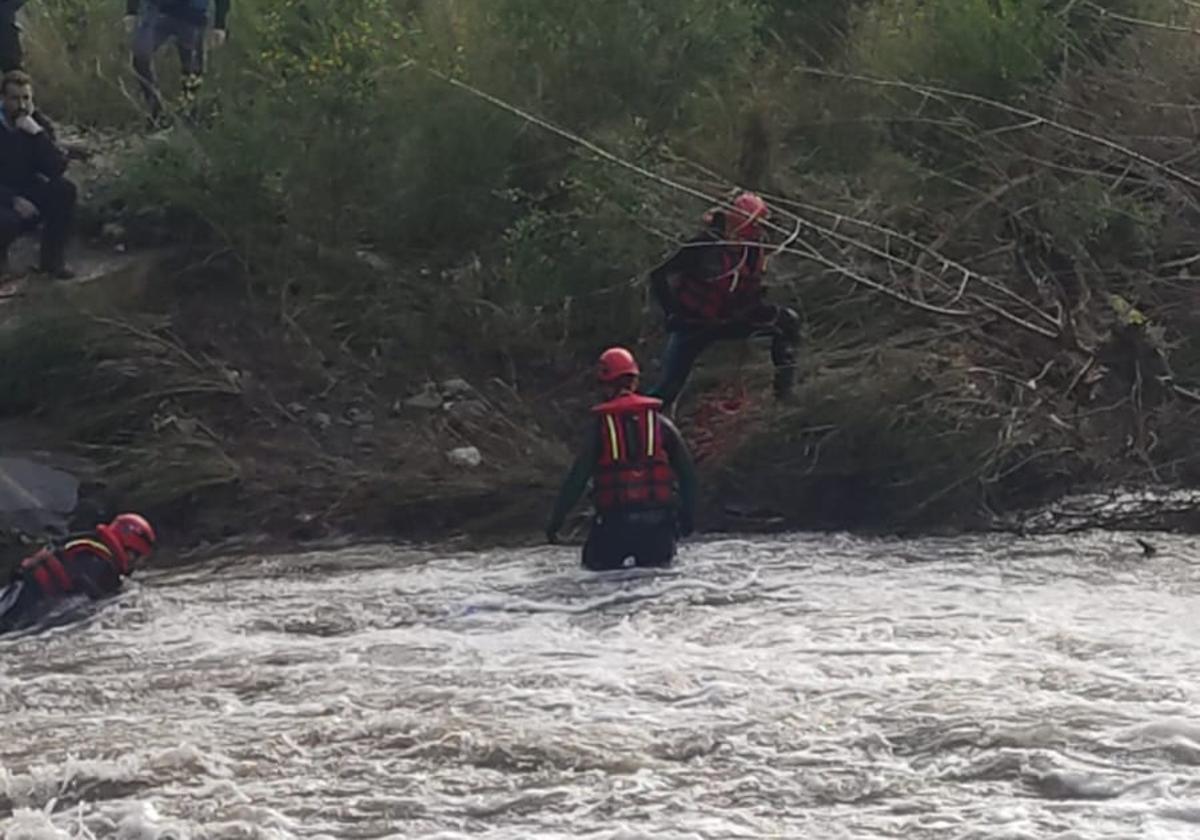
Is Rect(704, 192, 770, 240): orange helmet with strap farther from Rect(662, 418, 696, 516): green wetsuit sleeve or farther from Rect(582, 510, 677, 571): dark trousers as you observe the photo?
Rect(582, 510, 677, 571): dark trousers

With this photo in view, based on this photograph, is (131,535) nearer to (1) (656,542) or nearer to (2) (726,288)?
(1) (656,542)

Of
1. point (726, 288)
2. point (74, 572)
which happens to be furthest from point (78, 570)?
point (726, 288)

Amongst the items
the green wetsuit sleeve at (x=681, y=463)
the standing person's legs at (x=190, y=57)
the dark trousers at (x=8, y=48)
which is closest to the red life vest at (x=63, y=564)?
the green wetsuit sleeve at (x=681, y=463)

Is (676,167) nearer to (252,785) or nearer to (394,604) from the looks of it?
(394,604)

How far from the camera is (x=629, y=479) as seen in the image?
379 inches

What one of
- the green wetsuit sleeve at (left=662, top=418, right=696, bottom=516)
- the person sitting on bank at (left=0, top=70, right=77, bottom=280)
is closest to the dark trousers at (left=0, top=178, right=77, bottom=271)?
the person sitting on bank at (left=0, top=70, right=77, bottom=280)

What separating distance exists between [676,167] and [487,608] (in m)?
3.74

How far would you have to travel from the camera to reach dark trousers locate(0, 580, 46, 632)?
31.2 feet

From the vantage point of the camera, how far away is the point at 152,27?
1352 centimetres

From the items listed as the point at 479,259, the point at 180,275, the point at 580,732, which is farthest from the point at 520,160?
the point at 580,732

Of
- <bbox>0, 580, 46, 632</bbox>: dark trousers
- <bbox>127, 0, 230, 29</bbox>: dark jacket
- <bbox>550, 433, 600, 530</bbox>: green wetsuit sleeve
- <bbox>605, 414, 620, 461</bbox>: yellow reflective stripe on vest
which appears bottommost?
<bbox>0, 580, 46, 632</bbox>: dark trousers

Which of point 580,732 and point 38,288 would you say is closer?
point 580,732

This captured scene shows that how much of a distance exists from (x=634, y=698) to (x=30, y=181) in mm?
6029

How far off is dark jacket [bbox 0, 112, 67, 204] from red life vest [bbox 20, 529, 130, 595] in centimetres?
316
